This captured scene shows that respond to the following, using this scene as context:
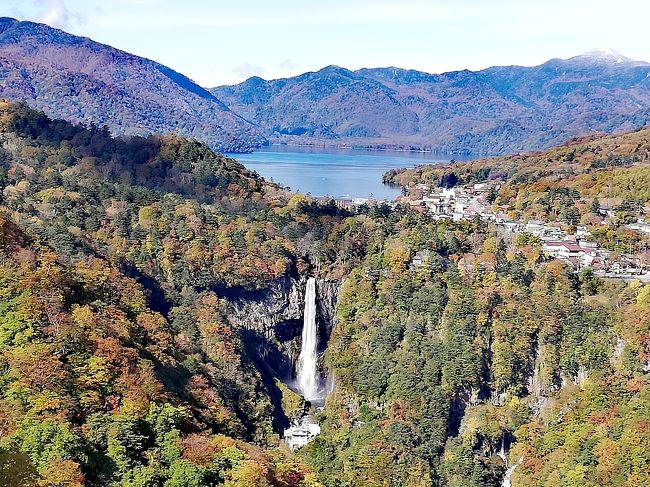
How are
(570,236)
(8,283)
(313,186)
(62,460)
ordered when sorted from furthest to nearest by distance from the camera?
(313,186) → (570,236) → (8,283) → (62,460)

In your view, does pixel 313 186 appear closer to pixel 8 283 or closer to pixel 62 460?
pixel 8 283

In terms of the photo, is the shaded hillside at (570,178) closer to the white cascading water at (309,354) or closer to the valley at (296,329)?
the valley at (296,329)

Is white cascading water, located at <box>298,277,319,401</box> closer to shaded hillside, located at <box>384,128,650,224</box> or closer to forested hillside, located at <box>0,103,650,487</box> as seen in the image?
forested hillside, located at <box>0,103,650,487</box>

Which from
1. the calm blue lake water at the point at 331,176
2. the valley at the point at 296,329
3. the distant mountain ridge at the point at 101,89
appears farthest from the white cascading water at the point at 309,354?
the distant mountain ridge at the point at 101,89

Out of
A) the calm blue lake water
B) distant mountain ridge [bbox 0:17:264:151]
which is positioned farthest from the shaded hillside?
distant mountain ridge [bbox 0:17:264:151]

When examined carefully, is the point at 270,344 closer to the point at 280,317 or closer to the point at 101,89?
the point at 280,317

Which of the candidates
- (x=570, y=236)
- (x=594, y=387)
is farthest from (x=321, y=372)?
(x=570, y=236)
